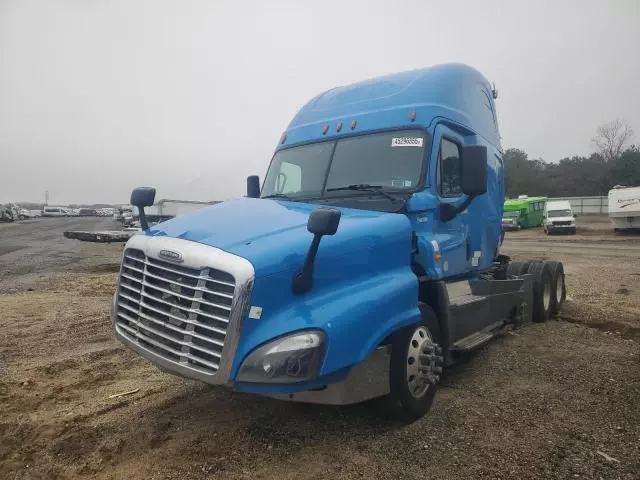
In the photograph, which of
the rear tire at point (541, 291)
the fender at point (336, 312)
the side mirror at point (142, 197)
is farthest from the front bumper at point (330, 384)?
the rear tire at point (541, 291)

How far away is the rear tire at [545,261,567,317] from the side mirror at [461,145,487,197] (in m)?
4.59

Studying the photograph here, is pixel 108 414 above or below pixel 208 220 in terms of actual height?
below

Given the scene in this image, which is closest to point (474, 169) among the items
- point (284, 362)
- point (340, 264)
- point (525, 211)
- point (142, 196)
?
point (340, 264)

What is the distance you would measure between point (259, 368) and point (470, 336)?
3.05 m

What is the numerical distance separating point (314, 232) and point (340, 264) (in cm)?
50

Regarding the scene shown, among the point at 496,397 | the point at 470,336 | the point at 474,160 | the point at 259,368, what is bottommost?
the point at 496,397

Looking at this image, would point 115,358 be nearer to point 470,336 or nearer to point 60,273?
point 470,336

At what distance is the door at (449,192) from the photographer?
4840 mm

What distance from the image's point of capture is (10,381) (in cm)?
502

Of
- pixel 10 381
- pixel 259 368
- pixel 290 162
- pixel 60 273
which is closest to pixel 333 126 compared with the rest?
pixel 290 162

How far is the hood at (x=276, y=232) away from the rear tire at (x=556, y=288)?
5232mm

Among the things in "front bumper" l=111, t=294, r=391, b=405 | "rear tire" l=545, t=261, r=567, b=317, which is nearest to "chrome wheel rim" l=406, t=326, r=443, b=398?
"front bumper" l=111, t=294, r=391, b=405

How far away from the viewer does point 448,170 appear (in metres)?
5.05

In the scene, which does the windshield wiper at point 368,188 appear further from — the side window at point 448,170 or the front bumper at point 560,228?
the front bumper at point 560,228
